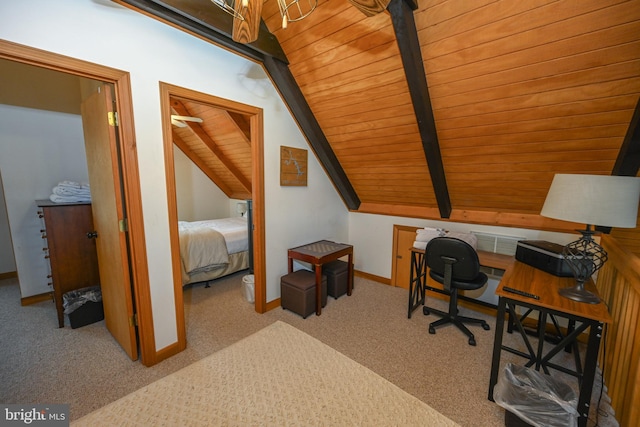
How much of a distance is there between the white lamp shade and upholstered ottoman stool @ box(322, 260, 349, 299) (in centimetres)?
208

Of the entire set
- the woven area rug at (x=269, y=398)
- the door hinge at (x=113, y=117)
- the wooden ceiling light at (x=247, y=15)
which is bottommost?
the woven area rug at (x=269, y=398)

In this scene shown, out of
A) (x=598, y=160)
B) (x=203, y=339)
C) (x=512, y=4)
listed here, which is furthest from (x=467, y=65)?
(x=203, y=339)

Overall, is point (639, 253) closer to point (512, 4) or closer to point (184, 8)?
point (512, 4)

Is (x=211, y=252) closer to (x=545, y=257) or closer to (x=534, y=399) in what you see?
(x=534, y=399)

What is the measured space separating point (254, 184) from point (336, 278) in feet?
4.64

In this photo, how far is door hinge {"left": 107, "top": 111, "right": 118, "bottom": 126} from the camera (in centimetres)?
165

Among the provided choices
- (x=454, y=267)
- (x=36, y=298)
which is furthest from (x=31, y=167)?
(x=454, y=267)

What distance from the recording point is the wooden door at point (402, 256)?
3277 mm

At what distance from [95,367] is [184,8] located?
2.52 meters

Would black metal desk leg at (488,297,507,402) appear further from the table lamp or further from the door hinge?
the door hinge

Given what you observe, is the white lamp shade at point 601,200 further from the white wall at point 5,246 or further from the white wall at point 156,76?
the white wall at point 5,246

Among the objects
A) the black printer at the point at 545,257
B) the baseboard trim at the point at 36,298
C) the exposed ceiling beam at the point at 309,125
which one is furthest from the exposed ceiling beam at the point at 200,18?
the baseboard trim at the point at 36,298

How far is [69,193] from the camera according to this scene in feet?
8.12

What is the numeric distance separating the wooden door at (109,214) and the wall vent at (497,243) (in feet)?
10.6
